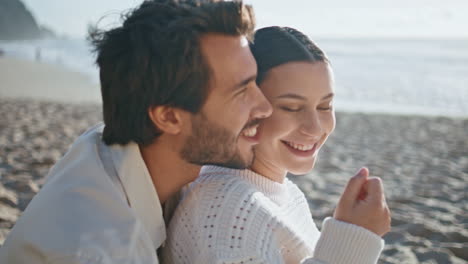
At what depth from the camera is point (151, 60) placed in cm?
186

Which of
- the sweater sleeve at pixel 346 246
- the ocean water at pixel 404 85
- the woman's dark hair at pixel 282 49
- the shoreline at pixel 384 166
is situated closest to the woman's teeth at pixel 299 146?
the woman's dark hair at pixel 282 49

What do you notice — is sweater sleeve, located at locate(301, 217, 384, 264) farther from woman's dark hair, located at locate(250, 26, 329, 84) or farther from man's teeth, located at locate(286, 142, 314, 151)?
woman's dark hair, located at locate(250, 26, 329, 84)

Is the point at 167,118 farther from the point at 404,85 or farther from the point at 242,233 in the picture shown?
the point at 404,85

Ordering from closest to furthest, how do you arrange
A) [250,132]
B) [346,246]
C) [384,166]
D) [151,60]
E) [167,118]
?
[346,246], [151,60], [167,118], [250,132], [384,166]

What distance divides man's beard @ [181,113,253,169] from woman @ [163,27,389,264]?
0.06 meters

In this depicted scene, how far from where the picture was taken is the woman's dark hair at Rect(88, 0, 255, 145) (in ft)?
6.11

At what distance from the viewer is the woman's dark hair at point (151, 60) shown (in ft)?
6.11

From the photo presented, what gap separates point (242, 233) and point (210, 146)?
0.48 metres

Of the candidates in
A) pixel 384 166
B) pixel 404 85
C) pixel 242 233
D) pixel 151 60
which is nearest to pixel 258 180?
pixel 242 233

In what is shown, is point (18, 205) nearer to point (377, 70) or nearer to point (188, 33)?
point (188, 33)

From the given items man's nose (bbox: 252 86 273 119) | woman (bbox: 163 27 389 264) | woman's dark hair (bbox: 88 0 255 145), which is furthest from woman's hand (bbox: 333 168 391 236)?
woman's dark hair (bbox: 88 0 255 145)

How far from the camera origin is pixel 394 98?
16.5 m

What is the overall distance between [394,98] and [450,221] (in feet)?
41.3

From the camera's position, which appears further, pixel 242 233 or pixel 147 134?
pixel 147 134
